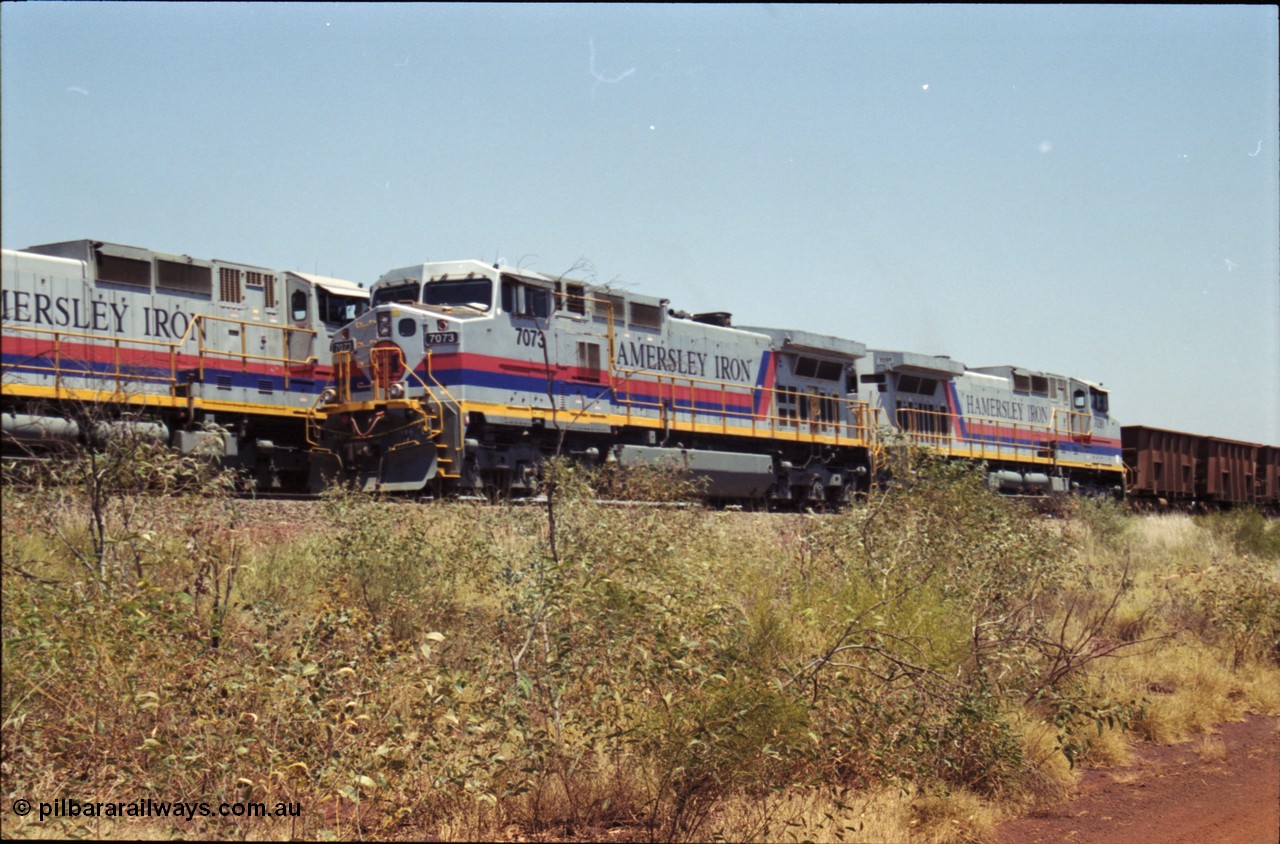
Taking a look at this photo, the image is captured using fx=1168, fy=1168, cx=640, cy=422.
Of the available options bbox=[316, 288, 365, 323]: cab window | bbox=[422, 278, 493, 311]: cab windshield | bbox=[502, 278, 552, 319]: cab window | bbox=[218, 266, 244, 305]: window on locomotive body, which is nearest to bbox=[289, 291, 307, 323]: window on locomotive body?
bbox=[316, 288, 365, 323]: cab window

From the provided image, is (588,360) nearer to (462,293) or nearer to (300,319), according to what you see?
(462,293)

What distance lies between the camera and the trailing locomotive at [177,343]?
15.7 metres

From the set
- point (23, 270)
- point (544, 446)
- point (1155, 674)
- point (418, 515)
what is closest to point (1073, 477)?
point (544, 446)

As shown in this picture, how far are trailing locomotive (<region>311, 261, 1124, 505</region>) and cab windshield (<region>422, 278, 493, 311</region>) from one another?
0.02 m

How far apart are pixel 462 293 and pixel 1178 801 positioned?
12.8 m

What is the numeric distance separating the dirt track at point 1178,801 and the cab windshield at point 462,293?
1152cm

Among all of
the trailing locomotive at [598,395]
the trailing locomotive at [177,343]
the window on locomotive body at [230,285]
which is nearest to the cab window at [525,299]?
the trailing locomotive at [598,395]

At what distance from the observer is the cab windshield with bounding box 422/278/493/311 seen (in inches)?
707

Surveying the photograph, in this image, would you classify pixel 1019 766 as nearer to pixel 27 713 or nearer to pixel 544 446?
pixel 27 713

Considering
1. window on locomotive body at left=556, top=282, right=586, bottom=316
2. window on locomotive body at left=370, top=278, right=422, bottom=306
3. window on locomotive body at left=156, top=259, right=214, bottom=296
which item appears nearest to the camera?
window on locomotive body at left=156, top=259, right=214, bottom=296

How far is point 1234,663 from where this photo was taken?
1233 cm

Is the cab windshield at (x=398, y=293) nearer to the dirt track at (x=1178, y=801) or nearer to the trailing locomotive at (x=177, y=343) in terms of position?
the trailing locomotive at (x=177, y=343)

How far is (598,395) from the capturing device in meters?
19.2

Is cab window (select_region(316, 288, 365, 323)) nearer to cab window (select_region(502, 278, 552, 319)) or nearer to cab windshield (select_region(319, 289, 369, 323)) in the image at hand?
cab windshield (select_region(319, 289, 369, 323))
